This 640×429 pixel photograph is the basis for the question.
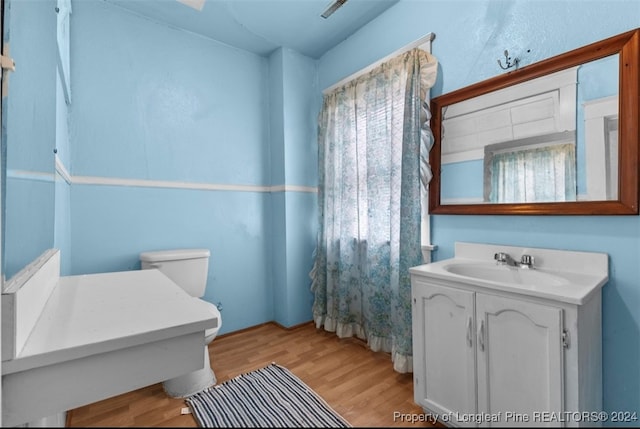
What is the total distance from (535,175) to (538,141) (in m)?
0.16

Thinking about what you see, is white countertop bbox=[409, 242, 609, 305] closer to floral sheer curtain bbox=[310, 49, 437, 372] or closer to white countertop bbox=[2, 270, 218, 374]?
floral sheer curtain bbox=[310, 49, 437, 372]

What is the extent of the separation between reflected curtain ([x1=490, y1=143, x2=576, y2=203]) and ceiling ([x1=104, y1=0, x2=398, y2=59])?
4.55 feet

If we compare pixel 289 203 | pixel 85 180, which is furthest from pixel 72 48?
pixel 289 203

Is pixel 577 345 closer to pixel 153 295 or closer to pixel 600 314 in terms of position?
pixel 600 314

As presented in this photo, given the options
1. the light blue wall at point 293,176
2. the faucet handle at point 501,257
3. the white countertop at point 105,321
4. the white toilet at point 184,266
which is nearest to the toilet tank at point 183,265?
the white toilet at point 184,266

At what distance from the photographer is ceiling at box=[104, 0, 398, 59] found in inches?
75.3

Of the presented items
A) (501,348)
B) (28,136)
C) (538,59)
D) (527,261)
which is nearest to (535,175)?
(527,261)

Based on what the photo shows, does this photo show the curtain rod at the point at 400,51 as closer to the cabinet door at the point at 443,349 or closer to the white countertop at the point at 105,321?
the cabinet door at the point at 443,349

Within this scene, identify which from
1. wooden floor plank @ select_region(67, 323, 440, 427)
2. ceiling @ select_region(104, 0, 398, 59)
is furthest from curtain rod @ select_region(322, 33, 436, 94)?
wooden floor plank @ select_region(67, 323, 440, 427)

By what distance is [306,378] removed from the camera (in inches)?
52.2

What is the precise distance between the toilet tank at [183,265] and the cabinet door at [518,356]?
1.72m

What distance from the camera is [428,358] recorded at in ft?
4.32

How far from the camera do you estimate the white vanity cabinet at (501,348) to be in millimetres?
907

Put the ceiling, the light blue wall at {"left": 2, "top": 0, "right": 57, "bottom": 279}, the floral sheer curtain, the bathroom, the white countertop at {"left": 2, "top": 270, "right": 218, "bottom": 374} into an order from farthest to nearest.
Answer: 1. the ceiling
2. the floral sheer curtain
3. the bathroom
4. the light blue wall at {"left": 2, "top": 0, "right": 57, "bottom": 279}
5. the white countertop at {"left": 2, "top": 270, "right": 218, "bottom": 374}
